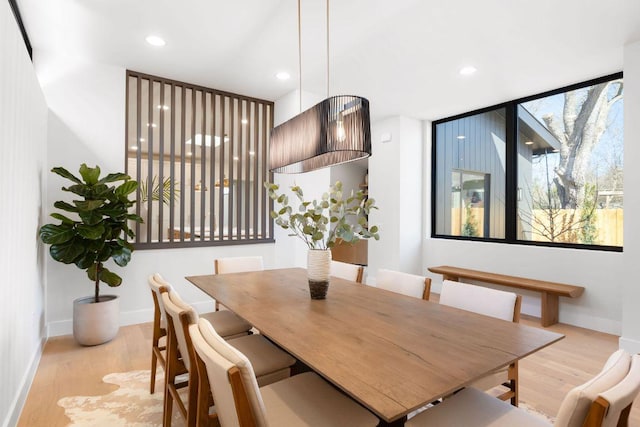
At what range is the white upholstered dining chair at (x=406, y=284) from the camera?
2.19 metres

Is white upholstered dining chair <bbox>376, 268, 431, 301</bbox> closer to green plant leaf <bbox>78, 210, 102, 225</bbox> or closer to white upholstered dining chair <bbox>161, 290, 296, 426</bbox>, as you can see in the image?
white upholstered dining chair <bbox>161, 290, 296, 426</bbox>

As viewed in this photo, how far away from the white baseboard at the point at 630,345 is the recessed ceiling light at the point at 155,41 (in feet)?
16.1

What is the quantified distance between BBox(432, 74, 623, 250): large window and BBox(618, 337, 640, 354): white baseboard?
1.06 meters

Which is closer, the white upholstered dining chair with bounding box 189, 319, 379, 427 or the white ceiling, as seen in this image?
the white upholstered dining chair with bounding box 189, 319, 379, 427

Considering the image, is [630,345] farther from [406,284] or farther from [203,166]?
[203,166]

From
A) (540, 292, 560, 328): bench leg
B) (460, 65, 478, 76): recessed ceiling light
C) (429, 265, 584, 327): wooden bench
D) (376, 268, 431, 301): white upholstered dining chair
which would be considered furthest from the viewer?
(540, 292, 560, 328): bench leg

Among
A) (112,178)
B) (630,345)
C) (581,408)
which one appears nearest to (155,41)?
(112,178)

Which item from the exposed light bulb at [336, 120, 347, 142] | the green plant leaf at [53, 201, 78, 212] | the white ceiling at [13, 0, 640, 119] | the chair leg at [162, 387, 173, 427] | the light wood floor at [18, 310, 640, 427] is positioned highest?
the white ceiling at [13, 0, 640, 119]

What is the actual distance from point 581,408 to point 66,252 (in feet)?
11.5

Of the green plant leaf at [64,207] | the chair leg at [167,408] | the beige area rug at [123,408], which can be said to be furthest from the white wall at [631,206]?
the green plant leaf at [64,207]

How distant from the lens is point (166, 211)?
6.62 meters

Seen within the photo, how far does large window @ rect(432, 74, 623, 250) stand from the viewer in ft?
12.4

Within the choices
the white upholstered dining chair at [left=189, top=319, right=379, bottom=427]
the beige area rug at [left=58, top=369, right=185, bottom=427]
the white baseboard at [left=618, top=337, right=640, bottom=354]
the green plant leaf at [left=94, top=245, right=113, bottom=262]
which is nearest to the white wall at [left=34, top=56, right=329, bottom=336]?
the green plant leaf at [left=94, top=245, right=113, bottom=262]

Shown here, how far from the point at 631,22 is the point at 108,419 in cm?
465
